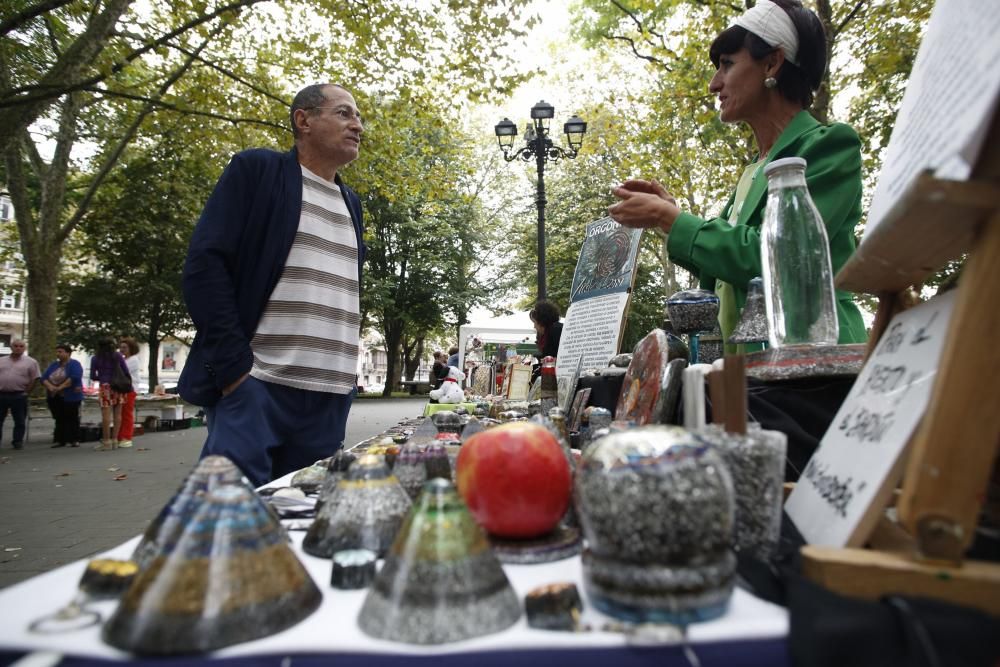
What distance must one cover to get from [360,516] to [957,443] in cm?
88

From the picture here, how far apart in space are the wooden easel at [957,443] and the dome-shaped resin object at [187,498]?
90 centimetres

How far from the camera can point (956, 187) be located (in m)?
0.68

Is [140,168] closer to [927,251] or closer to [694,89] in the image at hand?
[694,89]

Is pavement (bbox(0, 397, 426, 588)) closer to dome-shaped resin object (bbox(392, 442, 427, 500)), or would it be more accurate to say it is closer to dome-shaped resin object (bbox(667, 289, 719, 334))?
dome-shaped resin object (bbox(392, 442, 427, 500))

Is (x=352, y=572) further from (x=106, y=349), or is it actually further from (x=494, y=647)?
(x=106, y=349)

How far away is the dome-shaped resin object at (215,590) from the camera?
0.66 meters

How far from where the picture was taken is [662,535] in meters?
0.70

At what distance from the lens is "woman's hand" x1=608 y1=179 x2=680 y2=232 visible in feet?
5.60

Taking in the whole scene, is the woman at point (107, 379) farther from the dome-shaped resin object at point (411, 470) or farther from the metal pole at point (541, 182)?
the dome-shaped resin object at point (411, 470)

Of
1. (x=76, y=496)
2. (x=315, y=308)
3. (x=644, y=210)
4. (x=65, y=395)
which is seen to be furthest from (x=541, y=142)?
(x=65, y=395)

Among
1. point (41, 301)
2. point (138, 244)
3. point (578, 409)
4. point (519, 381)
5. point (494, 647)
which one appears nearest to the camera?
point (494, 647)

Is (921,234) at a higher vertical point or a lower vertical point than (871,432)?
higher

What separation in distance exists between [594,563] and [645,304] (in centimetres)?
2509

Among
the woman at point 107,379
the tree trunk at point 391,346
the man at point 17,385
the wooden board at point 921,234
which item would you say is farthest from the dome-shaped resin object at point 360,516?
the tree trunk at point 391,346
